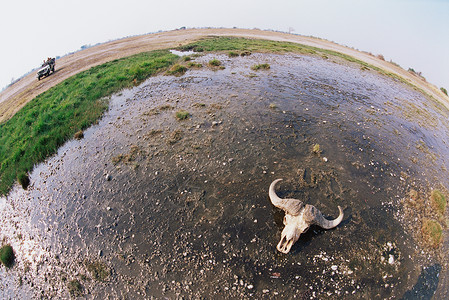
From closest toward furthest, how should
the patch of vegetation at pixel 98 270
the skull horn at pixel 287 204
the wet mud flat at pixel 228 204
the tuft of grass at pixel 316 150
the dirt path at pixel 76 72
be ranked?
the wet mud flat at pixel 228 204, the patch of vegetation at pixel 98 270, the skull horn at pixel 287 204, the tuft of grass at pixel 316 150, the dirt path at pixel 76 72

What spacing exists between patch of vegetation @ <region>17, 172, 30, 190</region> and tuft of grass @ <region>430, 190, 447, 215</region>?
25058mm

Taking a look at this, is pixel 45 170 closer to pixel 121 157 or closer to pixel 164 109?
pixel 121 157

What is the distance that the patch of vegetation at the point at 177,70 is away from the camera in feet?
83.2

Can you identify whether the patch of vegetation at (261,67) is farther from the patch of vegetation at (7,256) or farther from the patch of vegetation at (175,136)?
the patch of vegetation at (7,256)

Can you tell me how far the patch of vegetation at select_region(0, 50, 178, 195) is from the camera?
15.2 meters

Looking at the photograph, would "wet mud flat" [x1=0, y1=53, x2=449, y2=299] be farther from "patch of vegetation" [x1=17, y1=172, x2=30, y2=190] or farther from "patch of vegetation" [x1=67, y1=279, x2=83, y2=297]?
"patch of vegetation" [x1=17, y1=172, x2=30, y2=190]

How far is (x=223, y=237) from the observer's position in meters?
9.00

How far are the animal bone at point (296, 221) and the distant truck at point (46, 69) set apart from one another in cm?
4240

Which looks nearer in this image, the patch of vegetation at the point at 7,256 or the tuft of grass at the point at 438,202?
the patch of vegetation at the point at 7,256

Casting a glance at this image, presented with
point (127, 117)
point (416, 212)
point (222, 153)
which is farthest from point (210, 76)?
point (416, 212)

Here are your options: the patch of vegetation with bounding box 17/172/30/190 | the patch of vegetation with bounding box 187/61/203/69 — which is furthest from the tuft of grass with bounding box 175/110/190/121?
the patch of vegetation with bounding box 187/61/203/69

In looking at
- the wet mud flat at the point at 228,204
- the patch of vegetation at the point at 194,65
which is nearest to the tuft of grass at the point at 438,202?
the wet mud flat at the point at 228,204

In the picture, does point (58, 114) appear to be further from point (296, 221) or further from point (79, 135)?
point (296, 221)

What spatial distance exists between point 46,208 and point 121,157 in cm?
482
